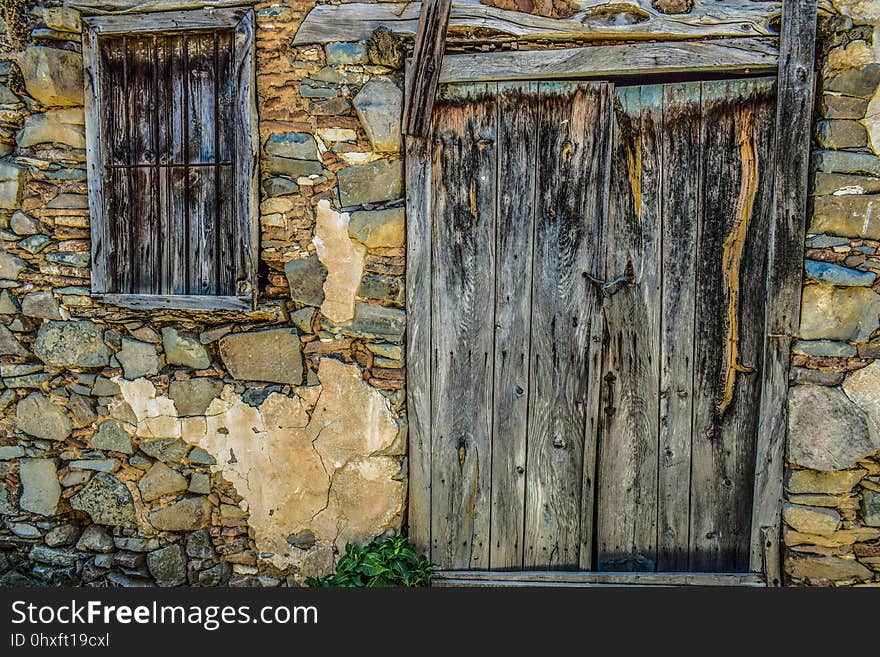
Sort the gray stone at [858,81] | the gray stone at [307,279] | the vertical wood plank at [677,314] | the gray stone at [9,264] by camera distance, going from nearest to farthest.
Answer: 1. the gray stone at [858,81]
2. the vertical wood plank at [677,314]
3. the gray stone at [307,279]
4. the gray stone at [9,264]

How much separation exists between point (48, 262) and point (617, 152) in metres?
2.50

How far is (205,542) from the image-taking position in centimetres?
285

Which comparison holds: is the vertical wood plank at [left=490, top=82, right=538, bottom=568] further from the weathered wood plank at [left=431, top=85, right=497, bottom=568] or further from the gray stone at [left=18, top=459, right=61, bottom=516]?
the gray stone at [left=18, top=459, right=61, bottom=516]

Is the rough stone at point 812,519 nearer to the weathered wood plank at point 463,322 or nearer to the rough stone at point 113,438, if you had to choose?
the weathered wood plank at point 463,322

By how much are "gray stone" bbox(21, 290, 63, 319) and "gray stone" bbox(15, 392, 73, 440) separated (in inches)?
14.4

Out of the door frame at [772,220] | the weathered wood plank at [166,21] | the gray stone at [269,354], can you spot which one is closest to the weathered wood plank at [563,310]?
the door frame at [772,220]

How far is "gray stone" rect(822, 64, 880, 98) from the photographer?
94.7 inches

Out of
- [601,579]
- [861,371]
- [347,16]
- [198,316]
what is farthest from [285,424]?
[861,371]

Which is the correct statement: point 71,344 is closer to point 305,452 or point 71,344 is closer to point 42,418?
point 42,418

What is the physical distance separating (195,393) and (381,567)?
1095mm

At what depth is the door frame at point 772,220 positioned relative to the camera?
2498 mm

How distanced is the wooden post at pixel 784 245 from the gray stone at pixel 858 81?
9 centimetres

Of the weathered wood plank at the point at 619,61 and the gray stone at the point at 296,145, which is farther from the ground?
the weathered wood plank at the point at 619,61

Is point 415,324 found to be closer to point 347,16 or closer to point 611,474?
point 611,474
